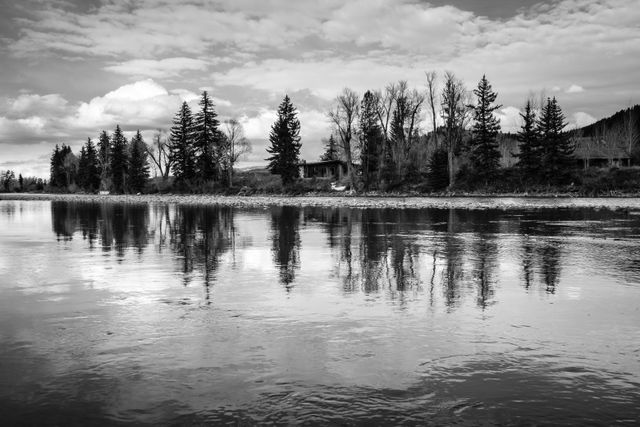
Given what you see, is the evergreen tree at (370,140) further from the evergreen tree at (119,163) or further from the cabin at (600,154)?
the evergreen tree at (119,163)

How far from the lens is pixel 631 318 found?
7859 mm

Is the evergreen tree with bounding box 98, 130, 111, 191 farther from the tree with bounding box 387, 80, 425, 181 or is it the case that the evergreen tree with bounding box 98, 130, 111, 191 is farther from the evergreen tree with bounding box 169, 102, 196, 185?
the tree with bounding box 387, 80, 425, 181

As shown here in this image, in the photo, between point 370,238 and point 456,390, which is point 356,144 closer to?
point 370,238

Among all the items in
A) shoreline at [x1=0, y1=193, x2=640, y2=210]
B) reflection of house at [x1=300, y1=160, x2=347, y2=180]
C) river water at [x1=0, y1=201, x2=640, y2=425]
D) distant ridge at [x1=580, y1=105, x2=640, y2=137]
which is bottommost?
river water at [x1=0, y1=201, x2=640, y2=425]

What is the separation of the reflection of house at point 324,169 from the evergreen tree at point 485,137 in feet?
87.1

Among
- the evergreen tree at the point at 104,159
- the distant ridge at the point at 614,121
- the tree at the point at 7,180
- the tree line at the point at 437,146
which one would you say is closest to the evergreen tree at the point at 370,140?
the tree line at the point at 437,146

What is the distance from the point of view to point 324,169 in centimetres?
9675

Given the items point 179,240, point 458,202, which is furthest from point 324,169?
point 179,240

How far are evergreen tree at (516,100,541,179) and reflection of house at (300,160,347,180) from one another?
105 feet

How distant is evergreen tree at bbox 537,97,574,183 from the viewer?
208 feet

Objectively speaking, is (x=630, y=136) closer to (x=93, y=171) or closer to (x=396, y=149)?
(x=396, y=149)

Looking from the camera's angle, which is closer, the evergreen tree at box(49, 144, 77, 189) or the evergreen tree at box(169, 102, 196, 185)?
the evergreen tree at box(169, 102, 196, 185)

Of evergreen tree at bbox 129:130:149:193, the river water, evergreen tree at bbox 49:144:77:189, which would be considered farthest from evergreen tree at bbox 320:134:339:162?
the river water

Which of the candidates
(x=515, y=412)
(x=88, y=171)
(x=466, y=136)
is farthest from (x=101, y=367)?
(x=88, y=171)
